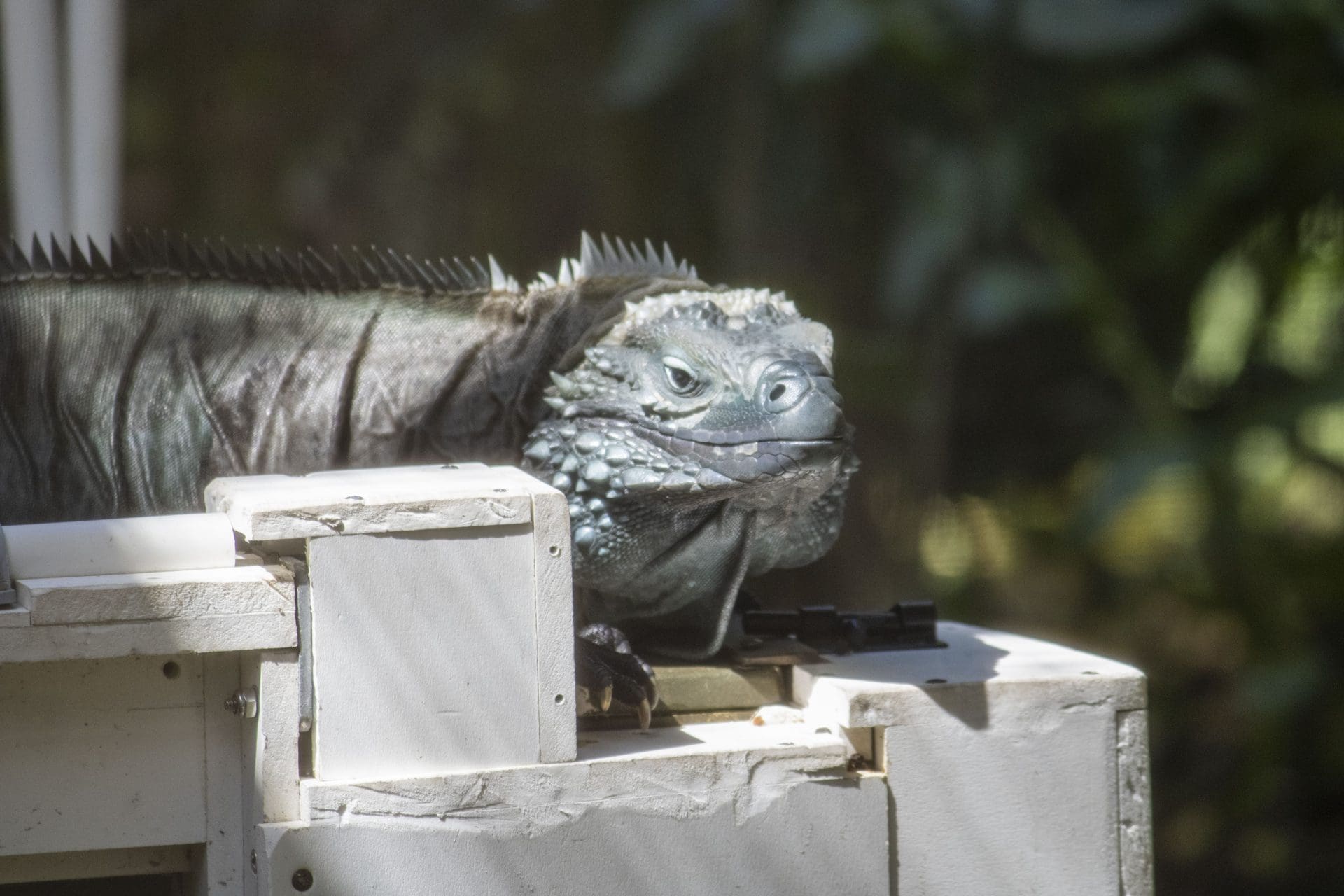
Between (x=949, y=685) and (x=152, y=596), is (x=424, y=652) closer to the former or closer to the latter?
(x=152, y=596)

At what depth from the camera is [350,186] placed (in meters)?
8.16

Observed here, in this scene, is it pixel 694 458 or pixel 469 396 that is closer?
pixel 694 458

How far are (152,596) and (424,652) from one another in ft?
1.22

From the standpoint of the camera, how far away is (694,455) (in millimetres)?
2525

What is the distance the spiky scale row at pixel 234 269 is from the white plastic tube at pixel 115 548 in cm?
105

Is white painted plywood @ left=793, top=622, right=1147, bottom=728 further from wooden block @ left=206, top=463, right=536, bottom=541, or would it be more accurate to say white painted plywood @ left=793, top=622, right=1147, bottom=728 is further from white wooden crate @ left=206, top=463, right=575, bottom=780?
wooden block @ left=206, top=463, right=536, bottom=541

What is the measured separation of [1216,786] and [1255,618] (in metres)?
0.93

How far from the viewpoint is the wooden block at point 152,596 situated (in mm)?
2023

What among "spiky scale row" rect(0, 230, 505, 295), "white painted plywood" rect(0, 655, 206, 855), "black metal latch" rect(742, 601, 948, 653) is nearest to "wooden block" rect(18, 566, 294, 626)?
"white painted plywood" rect(0, 655, 206, 855)

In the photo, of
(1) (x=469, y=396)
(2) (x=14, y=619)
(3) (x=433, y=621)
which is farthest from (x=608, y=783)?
(1) (x=469, y=396)

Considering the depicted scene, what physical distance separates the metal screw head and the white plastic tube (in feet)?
0.59

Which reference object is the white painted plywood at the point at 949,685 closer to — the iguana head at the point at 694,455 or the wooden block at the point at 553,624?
the iguana head at the point at 694,455

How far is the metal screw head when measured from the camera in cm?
217

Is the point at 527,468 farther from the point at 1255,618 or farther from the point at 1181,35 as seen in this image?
the point at 1181,35
